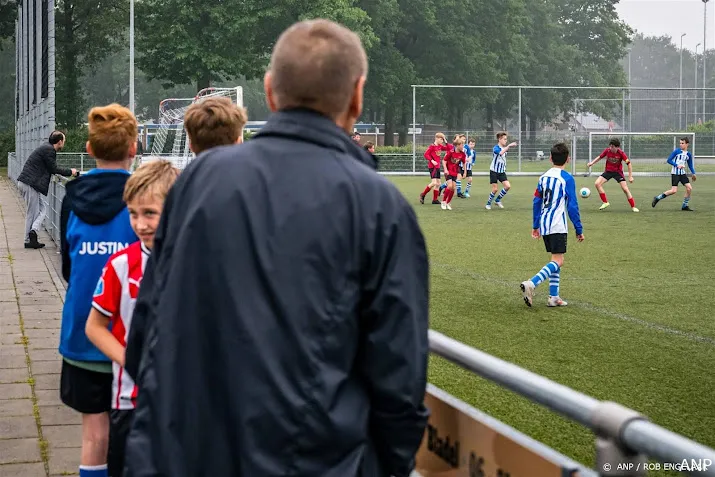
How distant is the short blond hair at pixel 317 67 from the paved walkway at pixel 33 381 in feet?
11.0

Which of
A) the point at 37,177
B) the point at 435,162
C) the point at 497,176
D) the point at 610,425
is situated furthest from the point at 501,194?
the point at 610,425

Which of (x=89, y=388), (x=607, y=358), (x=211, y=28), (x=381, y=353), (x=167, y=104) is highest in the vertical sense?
(x=211, y=28)

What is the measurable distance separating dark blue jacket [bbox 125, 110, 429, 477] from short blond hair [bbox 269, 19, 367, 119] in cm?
12

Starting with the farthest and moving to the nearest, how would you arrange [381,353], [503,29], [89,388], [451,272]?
[503,29] < [451,272] < [89,388] < [381,353]

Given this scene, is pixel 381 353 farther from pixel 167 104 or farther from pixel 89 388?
pixel 167 104

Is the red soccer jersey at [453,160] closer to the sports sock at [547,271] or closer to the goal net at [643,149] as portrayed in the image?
the sports sock at [547,271]

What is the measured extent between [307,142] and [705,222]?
2001cm

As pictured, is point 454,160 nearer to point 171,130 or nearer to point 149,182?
point 171,130

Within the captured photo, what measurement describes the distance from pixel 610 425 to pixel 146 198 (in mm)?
1948

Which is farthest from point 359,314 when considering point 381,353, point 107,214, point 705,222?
point 705,222

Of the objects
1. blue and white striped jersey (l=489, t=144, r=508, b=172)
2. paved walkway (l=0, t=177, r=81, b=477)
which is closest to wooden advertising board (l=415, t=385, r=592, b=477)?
paved walkway (l=0, t=177, r=81, b=477)

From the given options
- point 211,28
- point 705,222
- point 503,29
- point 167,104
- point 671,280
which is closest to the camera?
point 671,280

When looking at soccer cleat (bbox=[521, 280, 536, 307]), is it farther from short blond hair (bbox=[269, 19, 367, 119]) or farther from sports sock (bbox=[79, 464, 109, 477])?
short blond hair (bbox=[269, 19, 367, 119])

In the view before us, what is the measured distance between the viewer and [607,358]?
8039 millimetres
